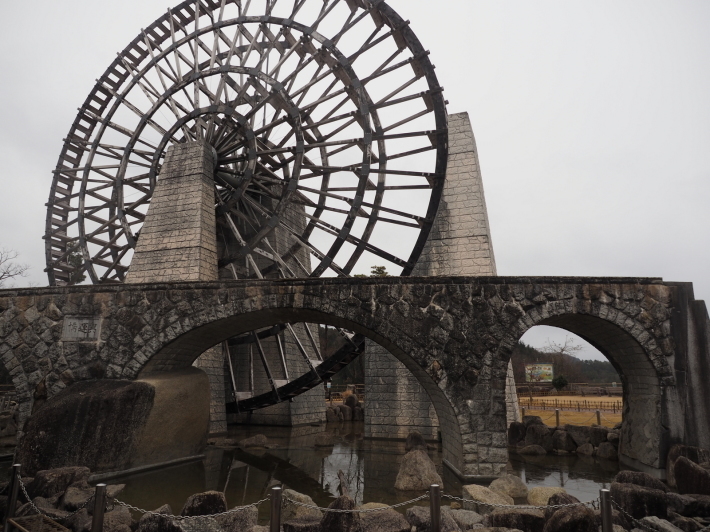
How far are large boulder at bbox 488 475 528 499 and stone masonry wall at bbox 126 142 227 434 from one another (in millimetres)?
7152

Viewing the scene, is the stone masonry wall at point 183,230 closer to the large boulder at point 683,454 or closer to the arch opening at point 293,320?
the arch opening at point 293,320

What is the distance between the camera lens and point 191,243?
37.2 ft

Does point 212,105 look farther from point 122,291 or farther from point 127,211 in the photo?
point 122,291

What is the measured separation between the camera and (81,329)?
28.6 ft

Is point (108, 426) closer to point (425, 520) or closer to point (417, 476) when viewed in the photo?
point (417, 476)

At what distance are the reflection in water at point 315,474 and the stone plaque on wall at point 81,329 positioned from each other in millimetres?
2489

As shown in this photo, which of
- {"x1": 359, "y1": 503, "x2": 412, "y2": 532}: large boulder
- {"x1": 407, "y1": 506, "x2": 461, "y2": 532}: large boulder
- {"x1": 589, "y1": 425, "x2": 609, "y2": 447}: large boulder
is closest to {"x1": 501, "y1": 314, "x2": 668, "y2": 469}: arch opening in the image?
{"x1": 589, "y1": 425, "x2": 609, "y2": 447}: large boulder

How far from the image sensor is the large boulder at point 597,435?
33.8 ft

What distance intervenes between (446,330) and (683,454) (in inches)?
145

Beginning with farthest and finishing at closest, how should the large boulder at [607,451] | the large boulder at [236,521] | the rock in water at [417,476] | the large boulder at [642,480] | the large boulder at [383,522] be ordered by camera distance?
the large boulder at [607,451] < the rock in water at [417,476] < the large boulder at [642,480] < the large boulder at [236,521] < the large boulder at [383,522]

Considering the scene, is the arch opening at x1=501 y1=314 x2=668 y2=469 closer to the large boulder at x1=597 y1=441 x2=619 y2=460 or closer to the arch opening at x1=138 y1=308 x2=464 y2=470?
the large boulder at x1=597 y1=441 x2=619 y2=460

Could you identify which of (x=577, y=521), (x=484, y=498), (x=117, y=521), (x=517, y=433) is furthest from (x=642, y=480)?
(x=117, y=521)

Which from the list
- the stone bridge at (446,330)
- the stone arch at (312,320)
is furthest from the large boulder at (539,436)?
the stone arch at (312,320)

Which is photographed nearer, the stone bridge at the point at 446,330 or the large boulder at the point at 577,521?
the large boulder at the point at 577,521
